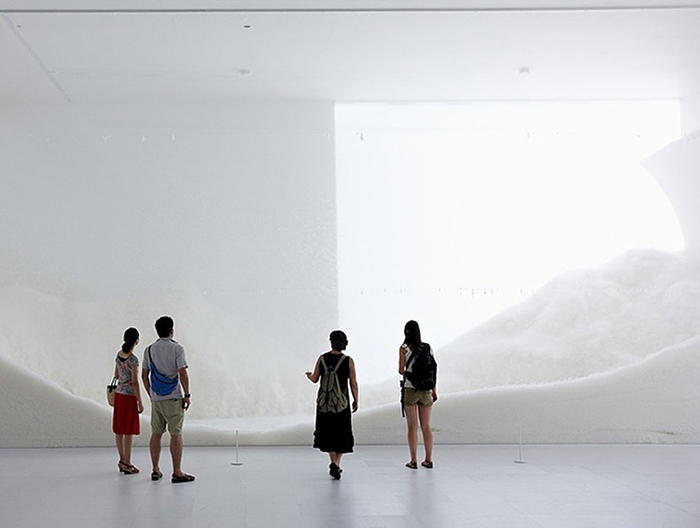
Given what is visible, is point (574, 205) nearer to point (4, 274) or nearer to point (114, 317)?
point (114, 317)

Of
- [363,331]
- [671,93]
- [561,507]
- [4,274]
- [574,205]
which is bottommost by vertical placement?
[561,507]

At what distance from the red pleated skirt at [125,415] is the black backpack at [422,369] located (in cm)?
231

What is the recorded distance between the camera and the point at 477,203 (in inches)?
Result: 383

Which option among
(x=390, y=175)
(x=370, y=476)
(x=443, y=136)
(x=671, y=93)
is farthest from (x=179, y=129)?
(x=671, y=93)

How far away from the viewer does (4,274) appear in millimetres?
9047

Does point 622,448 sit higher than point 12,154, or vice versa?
point 12,154

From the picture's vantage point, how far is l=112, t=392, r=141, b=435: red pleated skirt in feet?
21.6

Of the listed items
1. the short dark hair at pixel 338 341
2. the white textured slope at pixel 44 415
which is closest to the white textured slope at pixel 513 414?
the white textured slope at pixel 44 415

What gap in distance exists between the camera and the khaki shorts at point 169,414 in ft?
19.7

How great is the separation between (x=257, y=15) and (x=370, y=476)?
4.14 m

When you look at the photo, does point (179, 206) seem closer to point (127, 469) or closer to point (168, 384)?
point (127, 469)

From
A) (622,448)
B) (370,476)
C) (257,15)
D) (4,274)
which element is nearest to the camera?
(370,476)

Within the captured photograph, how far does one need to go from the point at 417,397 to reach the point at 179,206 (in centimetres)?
407

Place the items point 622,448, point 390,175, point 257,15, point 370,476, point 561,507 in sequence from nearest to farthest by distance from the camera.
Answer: point 561,507 < point 370,476 < point 257,15 < point 622,448 < point 390,175
